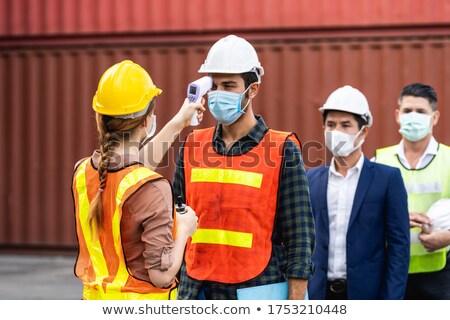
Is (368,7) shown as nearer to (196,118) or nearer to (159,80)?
(159,80)

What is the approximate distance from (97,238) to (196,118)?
0.83 m

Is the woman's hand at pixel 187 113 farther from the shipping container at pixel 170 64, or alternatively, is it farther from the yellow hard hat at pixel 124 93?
the shipping container at pixel 170 64

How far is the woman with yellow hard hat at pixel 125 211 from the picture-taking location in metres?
2.78

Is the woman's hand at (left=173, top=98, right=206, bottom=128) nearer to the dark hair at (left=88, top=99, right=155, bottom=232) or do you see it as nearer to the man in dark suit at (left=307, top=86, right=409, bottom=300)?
the dark hair at (left=88, top=99, right=155, bottom=232)

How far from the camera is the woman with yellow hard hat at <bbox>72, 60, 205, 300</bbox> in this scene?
278 centimetres

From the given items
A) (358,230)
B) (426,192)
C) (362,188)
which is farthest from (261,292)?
(426,192)

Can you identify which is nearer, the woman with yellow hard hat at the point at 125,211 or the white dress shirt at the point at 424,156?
the woman with yellow hard hat at the point at 125,211

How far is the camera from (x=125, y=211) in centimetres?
279

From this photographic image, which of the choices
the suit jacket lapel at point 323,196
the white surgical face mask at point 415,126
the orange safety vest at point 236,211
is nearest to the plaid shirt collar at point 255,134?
the orange safety vest at point 236,211

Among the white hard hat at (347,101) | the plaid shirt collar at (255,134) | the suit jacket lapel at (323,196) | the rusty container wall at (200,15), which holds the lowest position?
the suit jacket lapel at (323,196)

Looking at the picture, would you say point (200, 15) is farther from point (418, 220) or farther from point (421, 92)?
point (418, 220)

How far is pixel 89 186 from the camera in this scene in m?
2.90

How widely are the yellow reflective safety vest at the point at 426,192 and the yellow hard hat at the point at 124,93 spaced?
Result: 2.10 metres

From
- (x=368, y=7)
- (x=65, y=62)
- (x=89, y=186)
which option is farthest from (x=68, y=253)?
(x=89, y=186)
